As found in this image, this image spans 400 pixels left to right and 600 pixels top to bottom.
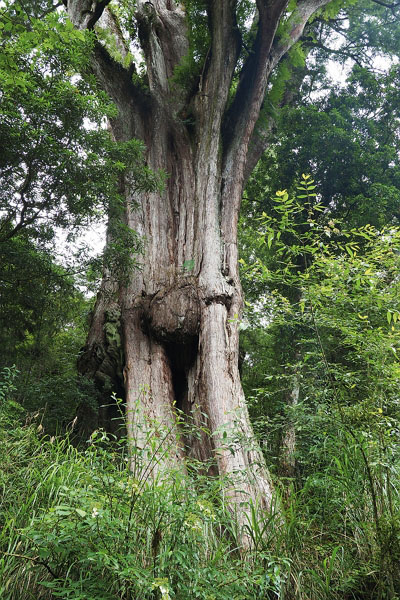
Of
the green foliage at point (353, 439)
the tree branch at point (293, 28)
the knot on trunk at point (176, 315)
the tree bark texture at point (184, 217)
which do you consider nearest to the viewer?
the green foliage at point (353, 439)

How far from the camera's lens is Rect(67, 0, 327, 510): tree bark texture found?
430 centimetres

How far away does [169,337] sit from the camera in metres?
4.68

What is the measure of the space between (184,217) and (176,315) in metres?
1.77

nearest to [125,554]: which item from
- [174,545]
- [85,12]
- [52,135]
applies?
[174,545]

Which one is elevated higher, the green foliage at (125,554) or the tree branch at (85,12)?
the tree branch at (85,12)

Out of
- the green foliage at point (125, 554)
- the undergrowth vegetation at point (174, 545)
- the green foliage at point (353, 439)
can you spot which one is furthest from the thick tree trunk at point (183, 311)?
the green foliage at point (125, 554)

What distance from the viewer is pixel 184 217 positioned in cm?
578

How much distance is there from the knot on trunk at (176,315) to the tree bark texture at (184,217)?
1cm

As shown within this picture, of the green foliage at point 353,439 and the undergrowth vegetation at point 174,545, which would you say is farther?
the green foliage at point 353,439

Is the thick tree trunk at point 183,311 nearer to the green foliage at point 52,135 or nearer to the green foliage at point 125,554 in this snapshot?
the green foliage at point 52,135

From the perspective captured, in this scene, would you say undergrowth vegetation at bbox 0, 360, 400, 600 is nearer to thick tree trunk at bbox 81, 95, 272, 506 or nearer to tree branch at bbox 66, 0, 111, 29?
thick tree trunk at bbox 81, 95, 272, 506

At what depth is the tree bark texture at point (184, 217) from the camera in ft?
14.1

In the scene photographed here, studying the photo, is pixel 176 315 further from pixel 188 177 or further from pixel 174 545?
pixel 174 545

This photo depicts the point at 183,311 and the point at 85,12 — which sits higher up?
the point at 85,12
